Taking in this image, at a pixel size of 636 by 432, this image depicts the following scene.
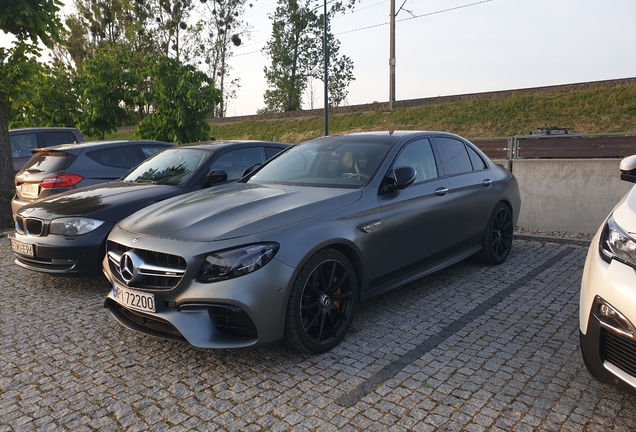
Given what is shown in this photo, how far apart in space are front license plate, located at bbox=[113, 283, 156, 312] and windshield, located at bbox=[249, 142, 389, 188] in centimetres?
171

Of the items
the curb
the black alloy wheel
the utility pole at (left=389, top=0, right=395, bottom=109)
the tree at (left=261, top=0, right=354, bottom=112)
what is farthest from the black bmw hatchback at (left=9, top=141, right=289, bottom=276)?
the tree at (left=261, top=0, right=354, bottom=112)

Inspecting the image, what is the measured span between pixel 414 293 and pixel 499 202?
1703 millimetres

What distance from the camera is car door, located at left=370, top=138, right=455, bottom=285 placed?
432 cm

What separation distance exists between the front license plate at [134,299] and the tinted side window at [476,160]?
387 cm

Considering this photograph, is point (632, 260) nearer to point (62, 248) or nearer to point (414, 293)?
point (414, 293)

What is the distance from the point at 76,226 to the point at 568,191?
7.47 meters

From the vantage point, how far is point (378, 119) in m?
31.6

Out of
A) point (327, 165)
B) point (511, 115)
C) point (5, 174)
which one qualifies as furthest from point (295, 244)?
point (511, 115)

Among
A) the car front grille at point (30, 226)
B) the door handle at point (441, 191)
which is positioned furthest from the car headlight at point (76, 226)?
the door handle at point (441, 191)

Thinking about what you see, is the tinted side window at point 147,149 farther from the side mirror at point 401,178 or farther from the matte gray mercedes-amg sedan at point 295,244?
the side mirror at point 401,178

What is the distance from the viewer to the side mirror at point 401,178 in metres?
4.27

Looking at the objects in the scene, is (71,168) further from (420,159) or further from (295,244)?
(295,244)

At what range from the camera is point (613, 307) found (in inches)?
105

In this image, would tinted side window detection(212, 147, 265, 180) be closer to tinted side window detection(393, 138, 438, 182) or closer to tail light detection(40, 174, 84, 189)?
tail light detection(40, 174, 84, 189)
